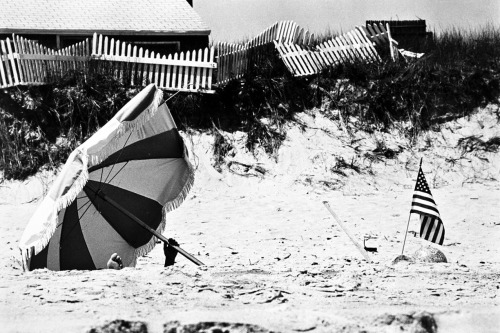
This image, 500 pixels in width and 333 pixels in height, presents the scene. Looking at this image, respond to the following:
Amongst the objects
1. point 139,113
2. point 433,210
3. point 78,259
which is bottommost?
point 78,259

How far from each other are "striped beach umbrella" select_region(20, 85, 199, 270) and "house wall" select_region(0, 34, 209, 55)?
33.1 feet

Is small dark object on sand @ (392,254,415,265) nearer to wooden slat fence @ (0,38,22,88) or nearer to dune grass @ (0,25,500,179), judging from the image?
dune grass @ (0,25,500,179)

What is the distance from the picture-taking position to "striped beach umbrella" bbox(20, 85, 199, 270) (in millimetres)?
8984

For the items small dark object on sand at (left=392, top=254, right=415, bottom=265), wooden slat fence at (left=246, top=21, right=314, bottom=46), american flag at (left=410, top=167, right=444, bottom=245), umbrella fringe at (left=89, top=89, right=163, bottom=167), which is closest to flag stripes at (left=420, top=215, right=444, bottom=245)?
american flag at (left=410, top=167, right=444, bottom=245)

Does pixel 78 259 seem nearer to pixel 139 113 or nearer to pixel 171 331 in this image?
pixel 139 113

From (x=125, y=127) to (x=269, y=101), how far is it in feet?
24.2

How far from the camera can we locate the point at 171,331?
6523 mm

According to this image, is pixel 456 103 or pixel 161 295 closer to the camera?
pixel 161 295

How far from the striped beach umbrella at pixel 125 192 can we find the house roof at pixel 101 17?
9.82 metres

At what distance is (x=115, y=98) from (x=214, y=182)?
231 cm

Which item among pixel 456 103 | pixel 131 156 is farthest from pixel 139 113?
pixel 456 103

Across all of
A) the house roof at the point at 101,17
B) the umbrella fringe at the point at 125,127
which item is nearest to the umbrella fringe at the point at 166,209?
the umbrella fringe at the point at 125,127

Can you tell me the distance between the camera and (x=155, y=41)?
2019 centimetres

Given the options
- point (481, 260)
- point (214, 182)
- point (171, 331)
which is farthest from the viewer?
point (214, 182)
